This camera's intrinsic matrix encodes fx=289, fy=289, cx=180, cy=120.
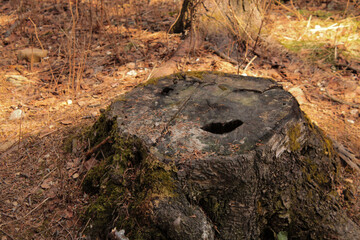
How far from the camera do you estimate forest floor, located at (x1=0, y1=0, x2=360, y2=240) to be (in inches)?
95.1

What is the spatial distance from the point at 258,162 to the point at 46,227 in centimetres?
164

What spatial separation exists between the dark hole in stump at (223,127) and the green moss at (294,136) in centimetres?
36

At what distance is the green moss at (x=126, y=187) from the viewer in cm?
180

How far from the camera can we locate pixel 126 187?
201 centimetres

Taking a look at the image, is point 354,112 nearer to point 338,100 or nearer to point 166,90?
point 338,100

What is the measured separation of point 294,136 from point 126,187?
1.25m

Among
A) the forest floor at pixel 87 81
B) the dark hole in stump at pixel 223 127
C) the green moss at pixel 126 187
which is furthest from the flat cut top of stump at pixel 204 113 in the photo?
the forest floor at pixel 87 81

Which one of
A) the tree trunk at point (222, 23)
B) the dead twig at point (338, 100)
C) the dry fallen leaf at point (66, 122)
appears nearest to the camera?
the dry fallen leaf at point (66, 122)

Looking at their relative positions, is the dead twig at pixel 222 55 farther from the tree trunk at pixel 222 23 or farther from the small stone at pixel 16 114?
the small stone at pixel 16 114

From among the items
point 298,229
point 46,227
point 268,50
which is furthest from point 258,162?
point 268,50

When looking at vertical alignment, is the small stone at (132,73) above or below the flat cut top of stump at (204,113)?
below

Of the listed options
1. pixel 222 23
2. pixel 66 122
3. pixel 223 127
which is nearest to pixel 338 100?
pixel 222 23

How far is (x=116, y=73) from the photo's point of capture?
14.1ft

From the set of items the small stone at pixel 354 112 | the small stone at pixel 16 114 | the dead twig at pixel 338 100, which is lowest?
the small stone at pixel 16 114
